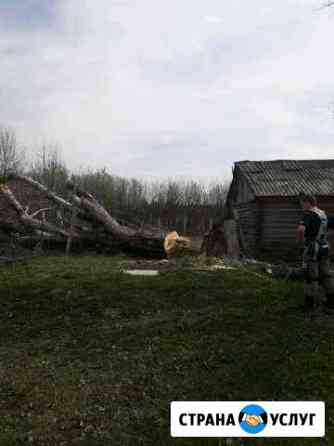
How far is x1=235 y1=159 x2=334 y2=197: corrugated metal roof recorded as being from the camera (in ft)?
49.6

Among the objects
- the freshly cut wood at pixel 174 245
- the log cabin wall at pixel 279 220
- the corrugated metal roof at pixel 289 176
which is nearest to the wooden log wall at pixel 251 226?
the log cabin wall at pixel 279 220

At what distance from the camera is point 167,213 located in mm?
24406

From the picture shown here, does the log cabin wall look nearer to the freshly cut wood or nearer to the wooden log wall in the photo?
the wooden log wall

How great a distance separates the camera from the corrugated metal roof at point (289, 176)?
1513cm

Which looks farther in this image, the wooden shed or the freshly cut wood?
the wooden shed

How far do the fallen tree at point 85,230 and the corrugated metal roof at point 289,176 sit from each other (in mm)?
5130

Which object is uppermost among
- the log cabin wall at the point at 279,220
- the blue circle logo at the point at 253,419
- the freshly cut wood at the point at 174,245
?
the log cabin wall at the point at 279,220

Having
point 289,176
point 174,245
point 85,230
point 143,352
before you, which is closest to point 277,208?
point 289,176

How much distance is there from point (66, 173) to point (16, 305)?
3077 centimetres

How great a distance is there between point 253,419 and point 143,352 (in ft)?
5.73

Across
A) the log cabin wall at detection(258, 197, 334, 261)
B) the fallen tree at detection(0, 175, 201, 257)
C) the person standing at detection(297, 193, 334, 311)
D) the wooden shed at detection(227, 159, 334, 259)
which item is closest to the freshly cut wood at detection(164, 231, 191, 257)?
the fallen tree at detection(0, 175, 201, 257)

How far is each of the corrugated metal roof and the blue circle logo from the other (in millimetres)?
12042

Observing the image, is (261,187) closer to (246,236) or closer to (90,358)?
(246,236)

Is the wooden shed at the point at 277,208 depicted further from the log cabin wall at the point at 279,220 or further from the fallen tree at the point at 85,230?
the fallen tree at the point at 85,230
